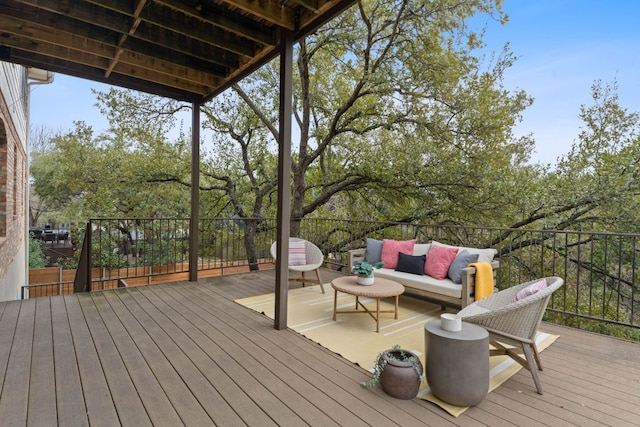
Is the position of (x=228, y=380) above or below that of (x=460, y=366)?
below

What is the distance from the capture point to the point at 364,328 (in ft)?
11.0

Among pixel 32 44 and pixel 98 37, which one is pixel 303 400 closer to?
pixel 98 37

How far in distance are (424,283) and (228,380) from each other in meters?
2.33

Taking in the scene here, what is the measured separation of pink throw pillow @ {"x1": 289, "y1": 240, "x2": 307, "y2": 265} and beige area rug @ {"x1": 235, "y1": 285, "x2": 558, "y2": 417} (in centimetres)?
52

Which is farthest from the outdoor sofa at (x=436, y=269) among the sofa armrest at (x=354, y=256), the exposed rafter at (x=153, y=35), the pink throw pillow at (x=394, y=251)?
the exposed rafter at (x=153, y=35)

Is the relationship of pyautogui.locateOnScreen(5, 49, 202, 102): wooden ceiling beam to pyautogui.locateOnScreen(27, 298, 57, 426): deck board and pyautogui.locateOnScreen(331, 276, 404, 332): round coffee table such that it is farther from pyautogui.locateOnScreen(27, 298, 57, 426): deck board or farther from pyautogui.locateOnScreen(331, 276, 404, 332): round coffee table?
pyautogui.locateOnScreen(331, 276, 404, 332): round coffee table

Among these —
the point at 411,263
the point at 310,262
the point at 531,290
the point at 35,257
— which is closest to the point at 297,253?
the point at 310,262

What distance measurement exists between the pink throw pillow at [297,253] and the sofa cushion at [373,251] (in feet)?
3.22

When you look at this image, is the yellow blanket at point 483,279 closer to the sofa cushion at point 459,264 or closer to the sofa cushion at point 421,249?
the sofa cushion at point 459,264

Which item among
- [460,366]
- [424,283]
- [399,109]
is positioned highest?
[399,109]

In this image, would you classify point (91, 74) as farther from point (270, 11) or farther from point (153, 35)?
point (270, 11)

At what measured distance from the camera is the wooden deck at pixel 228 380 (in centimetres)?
191

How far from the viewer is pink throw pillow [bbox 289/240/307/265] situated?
16.3 ft

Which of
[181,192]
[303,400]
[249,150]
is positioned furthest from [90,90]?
[303,400]
